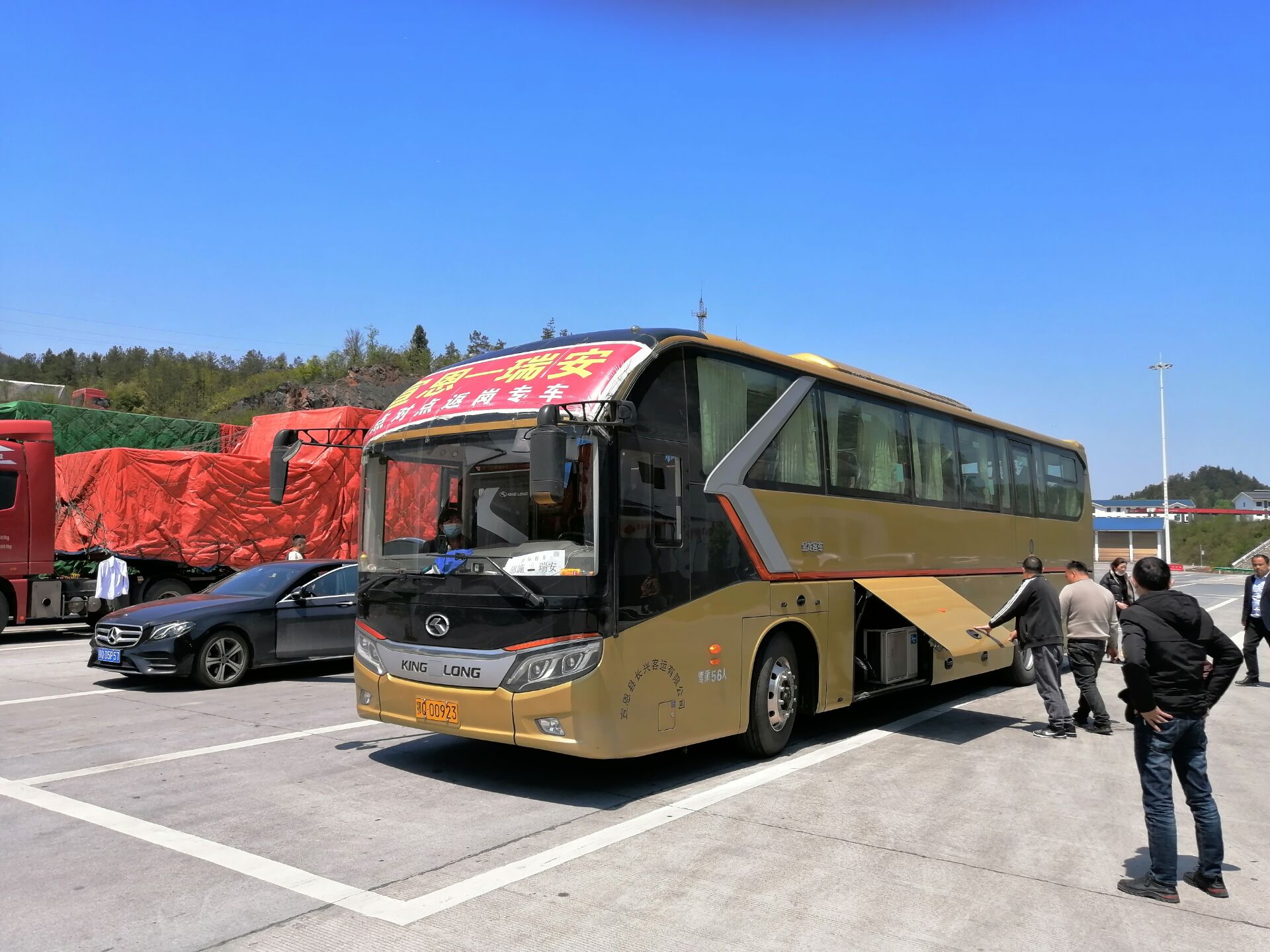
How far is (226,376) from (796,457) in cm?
8458

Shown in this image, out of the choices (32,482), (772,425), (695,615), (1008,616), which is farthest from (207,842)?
(32,482)

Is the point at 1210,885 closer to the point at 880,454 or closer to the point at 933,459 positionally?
the point at 880,454

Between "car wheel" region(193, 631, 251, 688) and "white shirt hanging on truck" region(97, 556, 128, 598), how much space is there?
6.65 meters

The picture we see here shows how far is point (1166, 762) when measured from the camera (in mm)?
4836

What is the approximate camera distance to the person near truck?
9.35 m

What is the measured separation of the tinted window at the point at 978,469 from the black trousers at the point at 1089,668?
2.66 metres

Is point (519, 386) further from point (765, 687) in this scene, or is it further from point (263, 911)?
point (263, 911)

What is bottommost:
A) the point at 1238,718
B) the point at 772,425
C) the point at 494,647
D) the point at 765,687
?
the point at 1238,718

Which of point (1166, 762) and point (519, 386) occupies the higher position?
point (519, 386)

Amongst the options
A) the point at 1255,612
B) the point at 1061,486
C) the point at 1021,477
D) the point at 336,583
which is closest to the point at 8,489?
the point at 336,583

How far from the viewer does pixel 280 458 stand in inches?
317

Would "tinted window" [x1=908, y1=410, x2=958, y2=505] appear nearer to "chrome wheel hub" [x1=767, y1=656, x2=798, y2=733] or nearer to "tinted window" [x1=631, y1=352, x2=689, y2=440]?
"chrome wheel hub" [x1=767, y1=656, x2=798, y2=733]

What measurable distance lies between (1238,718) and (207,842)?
1094 cm

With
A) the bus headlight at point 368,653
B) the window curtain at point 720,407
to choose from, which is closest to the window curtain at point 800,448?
the window curtain at point 720,407
